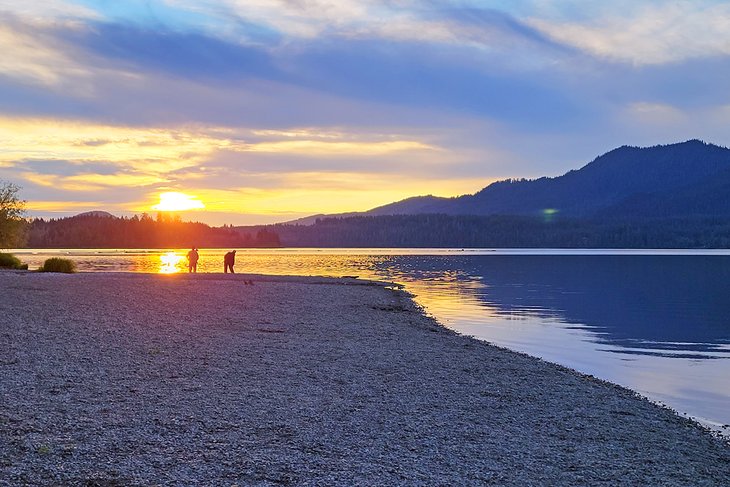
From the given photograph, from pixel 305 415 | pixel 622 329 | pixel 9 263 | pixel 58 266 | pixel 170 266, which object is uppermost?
pixel 9 263

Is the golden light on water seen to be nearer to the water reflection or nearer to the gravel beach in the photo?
the water reflection

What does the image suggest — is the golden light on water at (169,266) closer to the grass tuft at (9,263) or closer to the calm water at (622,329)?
the grass tuft at (9,263)

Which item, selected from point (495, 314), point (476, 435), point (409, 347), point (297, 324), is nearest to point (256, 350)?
point (409, 347)

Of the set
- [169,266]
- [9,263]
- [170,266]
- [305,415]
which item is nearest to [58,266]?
[9,263]

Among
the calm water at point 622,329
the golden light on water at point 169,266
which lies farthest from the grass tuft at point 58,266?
the calm water at point 622,329

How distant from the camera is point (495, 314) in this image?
1426 inches

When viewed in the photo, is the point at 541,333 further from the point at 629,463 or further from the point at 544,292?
the point at 544,292

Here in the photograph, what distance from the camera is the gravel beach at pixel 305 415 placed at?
852cm

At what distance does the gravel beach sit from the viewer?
8.52 meters

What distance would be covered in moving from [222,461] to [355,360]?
851 centimetres

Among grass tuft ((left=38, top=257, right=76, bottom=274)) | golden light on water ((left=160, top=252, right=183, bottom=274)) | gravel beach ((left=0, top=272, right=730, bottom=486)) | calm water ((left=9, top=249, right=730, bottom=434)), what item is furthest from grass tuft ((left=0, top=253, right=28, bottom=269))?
gravel beach ((left=0, top=272, right=730, bottom=486))

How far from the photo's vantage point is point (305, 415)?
1118 centimetres

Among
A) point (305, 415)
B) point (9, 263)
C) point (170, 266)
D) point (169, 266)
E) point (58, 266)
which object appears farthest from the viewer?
point (170, 266)

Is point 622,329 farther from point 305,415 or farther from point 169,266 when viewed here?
point 169,266
